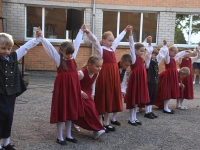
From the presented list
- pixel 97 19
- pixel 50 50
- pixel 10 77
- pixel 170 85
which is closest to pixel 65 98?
pixel 50 50

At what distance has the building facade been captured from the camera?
11.3 m

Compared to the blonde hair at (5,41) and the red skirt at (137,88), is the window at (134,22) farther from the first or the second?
the blonde hair at (5,41)

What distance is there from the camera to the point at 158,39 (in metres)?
11.7

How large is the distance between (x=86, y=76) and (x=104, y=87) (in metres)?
0.50

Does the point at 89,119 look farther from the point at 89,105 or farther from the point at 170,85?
the point at 170,85

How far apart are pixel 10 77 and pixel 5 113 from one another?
17.7 inches

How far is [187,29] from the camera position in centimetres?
1223

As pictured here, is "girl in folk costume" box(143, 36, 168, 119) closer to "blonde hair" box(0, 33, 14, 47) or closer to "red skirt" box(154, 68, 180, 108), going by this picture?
"red skirt" box(154, 68, 180, 108)

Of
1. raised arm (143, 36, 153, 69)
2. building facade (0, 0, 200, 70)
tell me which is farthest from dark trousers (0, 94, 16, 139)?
building facade (0, 0, 200, 70)

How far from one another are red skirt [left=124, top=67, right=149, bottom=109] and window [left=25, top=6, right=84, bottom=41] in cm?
718

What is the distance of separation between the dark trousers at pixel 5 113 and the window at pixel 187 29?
10.3m

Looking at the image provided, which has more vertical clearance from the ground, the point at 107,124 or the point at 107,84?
the point at 107,84

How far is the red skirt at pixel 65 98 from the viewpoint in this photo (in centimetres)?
362

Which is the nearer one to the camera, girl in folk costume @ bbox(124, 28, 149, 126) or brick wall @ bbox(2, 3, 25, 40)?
girl in folk costume @ bbox(124, 28, 149, 126)
